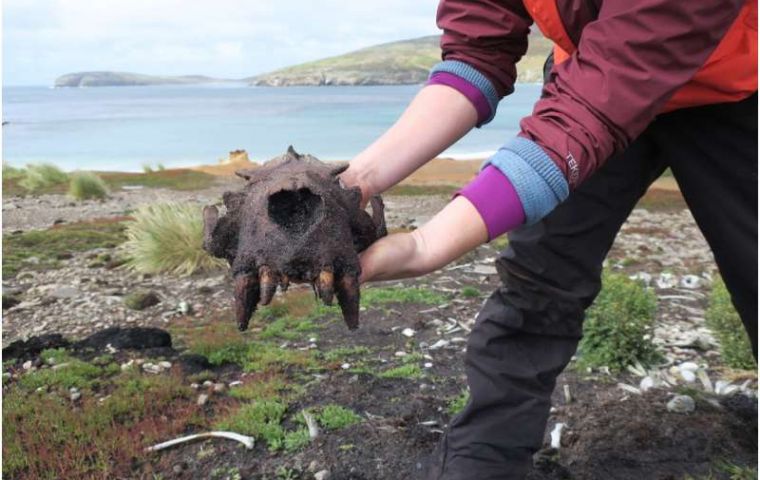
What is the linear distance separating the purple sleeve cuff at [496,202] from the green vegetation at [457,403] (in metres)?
2.75

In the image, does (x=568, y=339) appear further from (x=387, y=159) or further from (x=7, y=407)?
(x=7, y=407)

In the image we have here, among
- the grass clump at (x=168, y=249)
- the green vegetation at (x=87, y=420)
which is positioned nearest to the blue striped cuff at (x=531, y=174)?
the green vegetation at (x=87, y=420)

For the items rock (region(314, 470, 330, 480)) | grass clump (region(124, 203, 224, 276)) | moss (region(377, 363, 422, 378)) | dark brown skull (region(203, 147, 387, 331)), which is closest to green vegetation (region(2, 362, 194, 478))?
rock (region(314, 470, 330, 480))

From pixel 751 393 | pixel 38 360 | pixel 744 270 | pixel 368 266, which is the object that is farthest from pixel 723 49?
pixel 38 360

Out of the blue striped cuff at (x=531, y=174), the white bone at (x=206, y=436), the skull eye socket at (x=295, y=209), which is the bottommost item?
the white bone at (x=206, y=436)

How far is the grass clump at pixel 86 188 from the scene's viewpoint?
1931cm

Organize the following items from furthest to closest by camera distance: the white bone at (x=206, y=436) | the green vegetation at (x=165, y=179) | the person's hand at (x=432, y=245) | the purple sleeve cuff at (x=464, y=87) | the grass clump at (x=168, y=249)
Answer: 1. the green vegetation at (x=165, y=179)
2. the grass clump at (x=168, y=249)
3. the white bone at (x=206, y=436)
4. the purple sleeve cuff at (x=464, y=87)
5. the person's hand at (x=432, y=245)

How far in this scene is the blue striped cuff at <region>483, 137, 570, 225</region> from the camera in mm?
2076

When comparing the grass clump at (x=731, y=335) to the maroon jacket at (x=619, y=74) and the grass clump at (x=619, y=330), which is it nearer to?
the grass clump at (x=619, y=330)

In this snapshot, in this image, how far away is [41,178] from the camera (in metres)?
22.2

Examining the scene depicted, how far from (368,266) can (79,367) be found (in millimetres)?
4140

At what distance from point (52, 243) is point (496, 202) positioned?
421 inches

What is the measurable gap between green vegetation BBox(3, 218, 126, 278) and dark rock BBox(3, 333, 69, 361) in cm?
353

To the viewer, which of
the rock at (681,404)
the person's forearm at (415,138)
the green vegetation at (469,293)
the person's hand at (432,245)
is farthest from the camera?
the green vegetation at (469,293)
